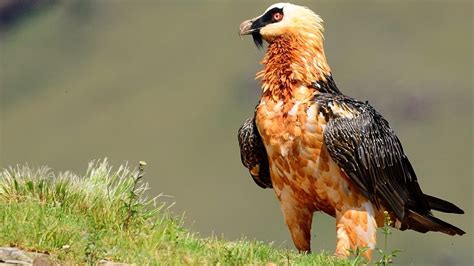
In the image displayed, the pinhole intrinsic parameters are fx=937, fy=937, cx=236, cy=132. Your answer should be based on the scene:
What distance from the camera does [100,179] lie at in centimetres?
984

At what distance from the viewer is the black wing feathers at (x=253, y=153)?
11.3m

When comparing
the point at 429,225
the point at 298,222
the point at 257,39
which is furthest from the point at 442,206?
the point at 257,39

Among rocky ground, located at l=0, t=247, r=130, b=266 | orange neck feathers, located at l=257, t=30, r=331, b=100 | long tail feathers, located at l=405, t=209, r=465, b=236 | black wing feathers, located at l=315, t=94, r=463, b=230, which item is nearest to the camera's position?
rocky ground, located at l=0, t=247, r=130, b=266

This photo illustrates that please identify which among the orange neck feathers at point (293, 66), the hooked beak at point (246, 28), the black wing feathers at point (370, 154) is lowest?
the black wing feathers at point (370, 154)

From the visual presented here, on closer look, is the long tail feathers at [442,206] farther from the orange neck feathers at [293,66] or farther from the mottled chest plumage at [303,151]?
the orange neck feathers at [293,66]

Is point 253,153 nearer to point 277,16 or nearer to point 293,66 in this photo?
point 293,66

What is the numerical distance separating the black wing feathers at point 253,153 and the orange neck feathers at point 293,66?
63 cm

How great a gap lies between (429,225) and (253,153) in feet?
8.41

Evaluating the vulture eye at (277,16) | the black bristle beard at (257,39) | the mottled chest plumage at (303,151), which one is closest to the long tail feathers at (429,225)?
the mottled chest plumage at (303,151)

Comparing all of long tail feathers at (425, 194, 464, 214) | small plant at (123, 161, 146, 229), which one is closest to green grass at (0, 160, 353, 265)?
small plant at (123, 161, 146, 229)

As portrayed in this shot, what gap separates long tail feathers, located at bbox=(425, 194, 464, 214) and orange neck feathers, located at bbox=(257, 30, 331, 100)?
2.30m

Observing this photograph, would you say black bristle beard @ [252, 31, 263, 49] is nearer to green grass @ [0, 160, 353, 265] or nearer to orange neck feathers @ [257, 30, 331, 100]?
orange neck feathers @ [257, 30, 331, 100]

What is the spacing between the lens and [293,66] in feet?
35.7

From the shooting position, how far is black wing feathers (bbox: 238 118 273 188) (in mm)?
11266
